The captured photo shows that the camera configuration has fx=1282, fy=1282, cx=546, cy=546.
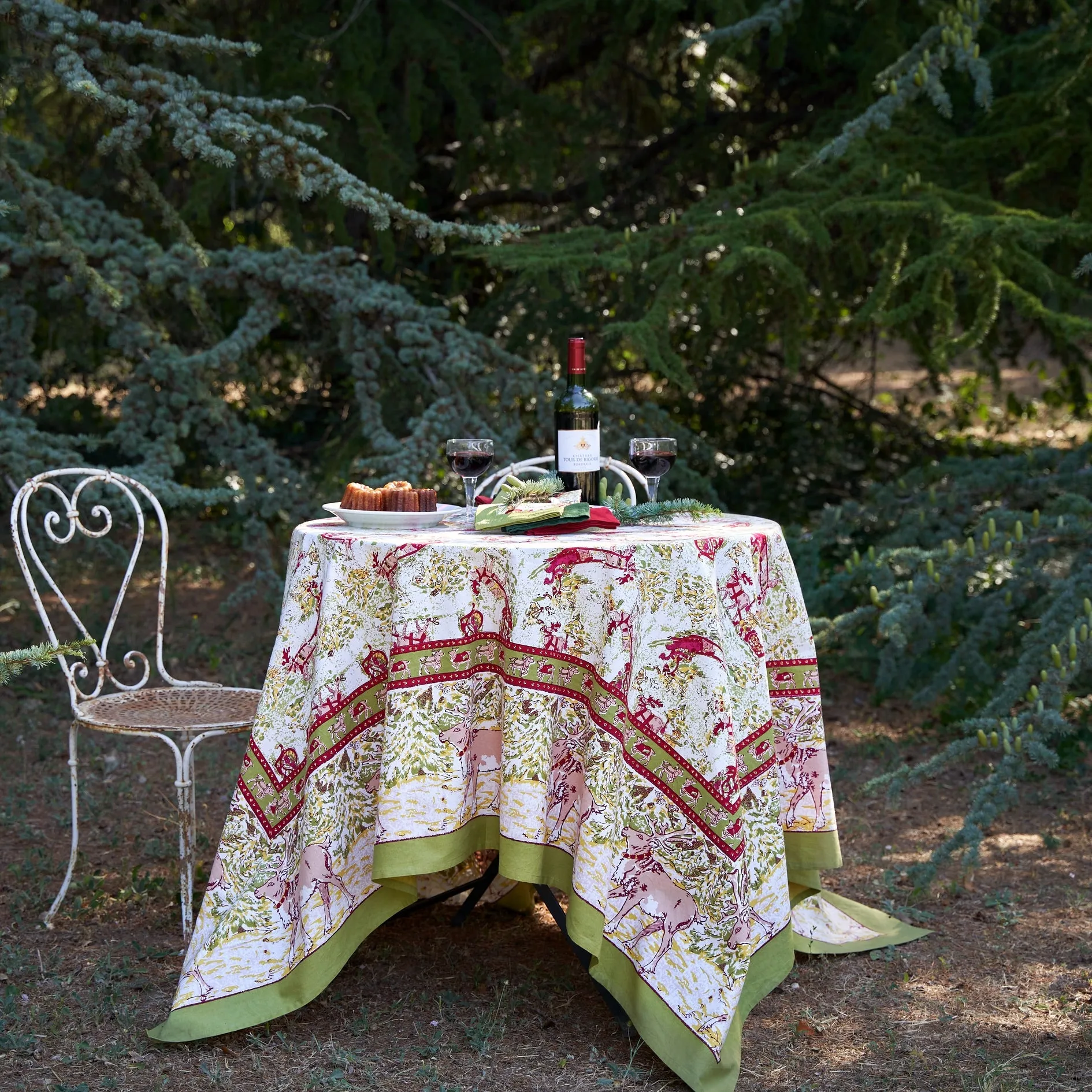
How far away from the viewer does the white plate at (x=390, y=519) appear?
2756mm

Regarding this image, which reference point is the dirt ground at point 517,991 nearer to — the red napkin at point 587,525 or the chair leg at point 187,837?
the chair leg at point 187,837

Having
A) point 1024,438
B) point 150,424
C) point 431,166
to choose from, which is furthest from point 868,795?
point 1024,438

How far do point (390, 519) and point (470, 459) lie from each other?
0.22 metres

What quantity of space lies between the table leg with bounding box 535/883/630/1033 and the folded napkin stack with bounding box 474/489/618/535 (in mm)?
741

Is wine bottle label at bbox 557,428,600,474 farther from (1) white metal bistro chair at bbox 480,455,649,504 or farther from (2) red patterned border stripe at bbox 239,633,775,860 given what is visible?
(1) white metal bistro chair at bbox 480,455,649,504

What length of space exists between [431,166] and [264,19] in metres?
1.21

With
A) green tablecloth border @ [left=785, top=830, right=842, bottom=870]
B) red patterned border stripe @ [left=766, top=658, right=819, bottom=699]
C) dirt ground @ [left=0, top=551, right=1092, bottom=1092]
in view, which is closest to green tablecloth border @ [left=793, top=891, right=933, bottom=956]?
dirt ground @ [left=0, top=551, right=1092, bottom=1092]

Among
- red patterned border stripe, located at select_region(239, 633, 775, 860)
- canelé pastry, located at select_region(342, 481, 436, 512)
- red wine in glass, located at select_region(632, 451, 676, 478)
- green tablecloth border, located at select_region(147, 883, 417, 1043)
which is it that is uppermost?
red wine in glass, located at select_region(632, 451, 676, 478)

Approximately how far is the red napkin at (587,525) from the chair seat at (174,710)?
86 cm

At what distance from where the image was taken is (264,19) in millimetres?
6121

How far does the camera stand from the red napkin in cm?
267

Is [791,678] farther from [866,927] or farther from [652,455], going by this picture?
[866,927]

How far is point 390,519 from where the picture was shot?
2.76m

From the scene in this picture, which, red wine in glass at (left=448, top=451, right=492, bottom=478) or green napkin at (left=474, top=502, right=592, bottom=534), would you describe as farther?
red wine in glass at (left=448, top=451, right=492, bottom=478)
